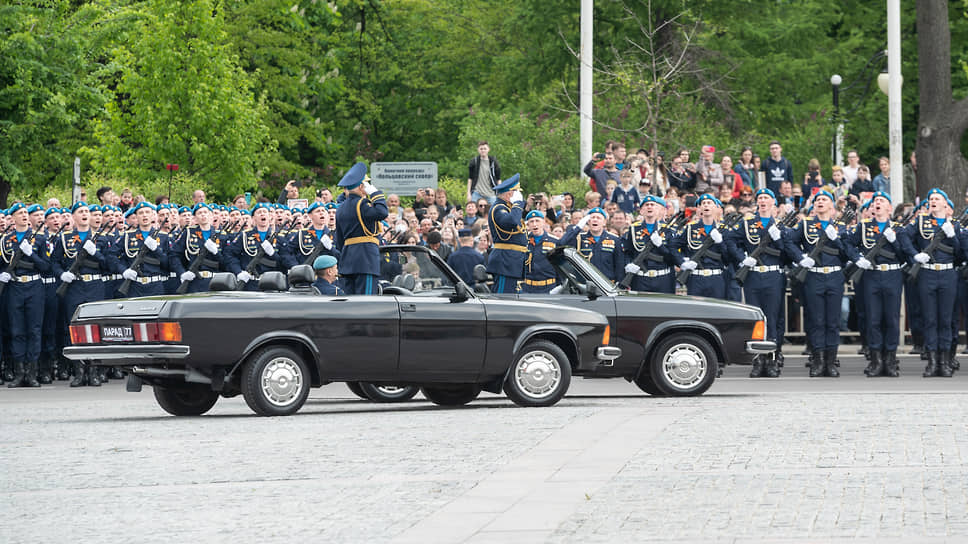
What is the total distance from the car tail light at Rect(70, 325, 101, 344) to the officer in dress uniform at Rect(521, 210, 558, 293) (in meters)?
6.62

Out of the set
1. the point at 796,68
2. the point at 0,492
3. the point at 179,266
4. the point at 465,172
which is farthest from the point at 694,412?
the point at 796,68

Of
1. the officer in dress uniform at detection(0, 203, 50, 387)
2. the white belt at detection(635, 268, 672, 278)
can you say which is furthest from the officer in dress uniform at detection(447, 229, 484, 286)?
the officer in dress uniform at detection(0, 203, 50, 387)

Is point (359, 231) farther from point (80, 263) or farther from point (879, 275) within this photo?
point (879, 275)

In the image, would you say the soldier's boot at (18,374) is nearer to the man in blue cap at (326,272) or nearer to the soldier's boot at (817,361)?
the man in blue cap at (326,272)

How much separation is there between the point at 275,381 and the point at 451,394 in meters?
2.32

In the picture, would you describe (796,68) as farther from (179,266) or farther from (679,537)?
(679,537)

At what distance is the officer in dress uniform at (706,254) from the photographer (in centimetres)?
2202

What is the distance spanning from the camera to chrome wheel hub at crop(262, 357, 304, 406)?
51.4 feet

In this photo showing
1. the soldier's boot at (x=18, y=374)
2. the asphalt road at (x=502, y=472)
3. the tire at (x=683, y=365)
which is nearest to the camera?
the asphalt road at (x=502, y=472)

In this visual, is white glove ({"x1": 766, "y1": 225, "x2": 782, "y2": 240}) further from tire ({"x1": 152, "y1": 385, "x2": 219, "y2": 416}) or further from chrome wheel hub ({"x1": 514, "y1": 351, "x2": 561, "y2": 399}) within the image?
tire ({"x1": 152, "y1": 385, "x2": 219, "y2": 416})

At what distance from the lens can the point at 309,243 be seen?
23.0m

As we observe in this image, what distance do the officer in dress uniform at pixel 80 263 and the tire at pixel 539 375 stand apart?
7186 mm

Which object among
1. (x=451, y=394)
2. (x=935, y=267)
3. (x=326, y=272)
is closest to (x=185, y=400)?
(x=326, y=272)

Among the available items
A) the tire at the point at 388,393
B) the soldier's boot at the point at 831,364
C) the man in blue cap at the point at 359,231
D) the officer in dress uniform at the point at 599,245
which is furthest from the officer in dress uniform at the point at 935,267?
the tire at the point at 388,393
